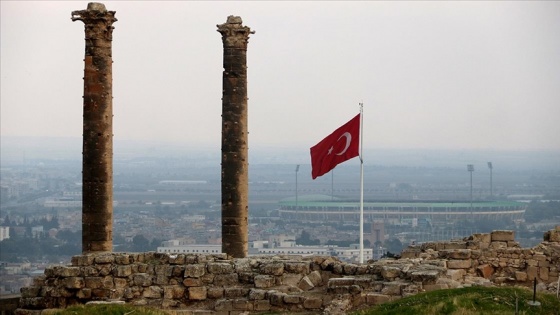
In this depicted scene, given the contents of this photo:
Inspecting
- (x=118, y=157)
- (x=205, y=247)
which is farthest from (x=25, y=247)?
(x=118, y=157)

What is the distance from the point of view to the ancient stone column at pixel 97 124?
4028cm

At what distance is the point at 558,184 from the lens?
10656 cm

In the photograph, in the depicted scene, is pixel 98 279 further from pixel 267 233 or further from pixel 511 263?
pixel 267 233

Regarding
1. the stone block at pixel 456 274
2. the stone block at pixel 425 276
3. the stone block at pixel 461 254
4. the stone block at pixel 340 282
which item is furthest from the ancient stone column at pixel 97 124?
the stone block at pixel 425 276

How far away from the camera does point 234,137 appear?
41.0m

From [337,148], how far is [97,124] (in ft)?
21.8

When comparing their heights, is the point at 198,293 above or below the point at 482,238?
below

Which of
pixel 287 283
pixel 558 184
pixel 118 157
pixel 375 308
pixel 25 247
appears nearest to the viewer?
pixel 375 308

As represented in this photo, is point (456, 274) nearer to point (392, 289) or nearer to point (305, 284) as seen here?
point (392, 289)

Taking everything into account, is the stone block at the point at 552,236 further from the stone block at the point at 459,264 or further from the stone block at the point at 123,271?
the stone block at the point at 123,271

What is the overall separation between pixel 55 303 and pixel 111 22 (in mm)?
9657

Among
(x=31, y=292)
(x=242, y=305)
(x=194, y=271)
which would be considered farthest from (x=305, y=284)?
(x=31, y=292)

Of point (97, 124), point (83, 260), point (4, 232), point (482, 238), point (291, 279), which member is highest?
point (97, 124)

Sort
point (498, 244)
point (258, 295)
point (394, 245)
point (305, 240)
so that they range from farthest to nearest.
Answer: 1. point (394, 245)
2. point (305, 240)
3. point (498, 244)
4. point (258, 295)
